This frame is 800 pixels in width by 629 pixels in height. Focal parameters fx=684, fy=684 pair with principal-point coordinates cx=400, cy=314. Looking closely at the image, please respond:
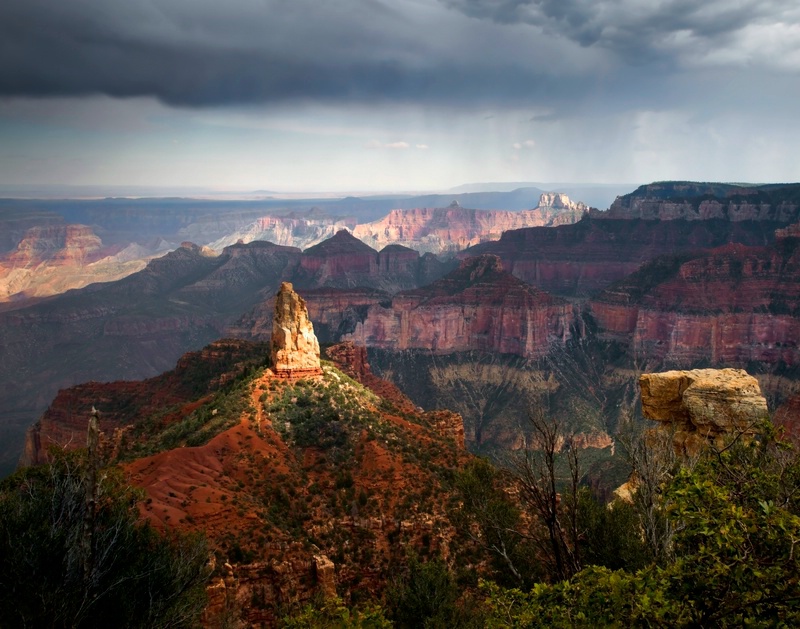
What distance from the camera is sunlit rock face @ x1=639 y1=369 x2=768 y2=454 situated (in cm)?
3675

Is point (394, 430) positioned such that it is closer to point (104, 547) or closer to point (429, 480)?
point (429, 480)

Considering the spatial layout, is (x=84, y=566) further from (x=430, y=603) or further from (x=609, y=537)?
(x=609, y=537)

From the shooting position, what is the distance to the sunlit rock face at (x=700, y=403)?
1447 inches

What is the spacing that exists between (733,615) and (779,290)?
513ft

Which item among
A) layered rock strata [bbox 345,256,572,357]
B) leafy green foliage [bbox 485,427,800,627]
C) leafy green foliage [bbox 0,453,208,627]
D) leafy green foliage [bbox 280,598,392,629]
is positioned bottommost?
layered rock strata [bbox 345,256,572,357]

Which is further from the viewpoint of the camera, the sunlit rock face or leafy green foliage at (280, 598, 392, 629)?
the sunlit rock face

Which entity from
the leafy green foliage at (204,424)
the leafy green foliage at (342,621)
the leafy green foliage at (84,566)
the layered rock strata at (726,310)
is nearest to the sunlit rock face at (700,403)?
the leafy green foliage at (342,621)

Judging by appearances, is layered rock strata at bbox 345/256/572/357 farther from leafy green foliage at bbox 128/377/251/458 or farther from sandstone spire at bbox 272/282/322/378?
leafy green foliage at bbox 128/377/251/458

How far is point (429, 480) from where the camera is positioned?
43.7m

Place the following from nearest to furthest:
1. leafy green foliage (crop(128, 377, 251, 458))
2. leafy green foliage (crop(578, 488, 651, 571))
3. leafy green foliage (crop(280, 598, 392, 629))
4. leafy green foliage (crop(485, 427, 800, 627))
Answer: leafy green foliage (crop(485, 427, 800, 627)) → leafy green foliage (crop(280, 598, 392, 629)) → leafy green foliage (crop(578, 488, 651, 571)) → leafy green foliage (crop(128, 377, 251, 458))

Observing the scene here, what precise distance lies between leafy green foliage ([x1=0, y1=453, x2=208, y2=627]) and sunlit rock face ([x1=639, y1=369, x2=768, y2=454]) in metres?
26.2

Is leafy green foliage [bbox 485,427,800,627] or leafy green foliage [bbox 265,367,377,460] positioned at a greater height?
leafy green foliage [bbox 485,427,800,627]

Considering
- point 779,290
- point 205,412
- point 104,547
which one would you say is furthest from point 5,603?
point 779,290

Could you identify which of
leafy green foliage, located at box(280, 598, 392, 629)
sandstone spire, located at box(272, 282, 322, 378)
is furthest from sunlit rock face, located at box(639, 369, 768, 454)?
sandstone spire, located at box(272, 282, 322, 378)
